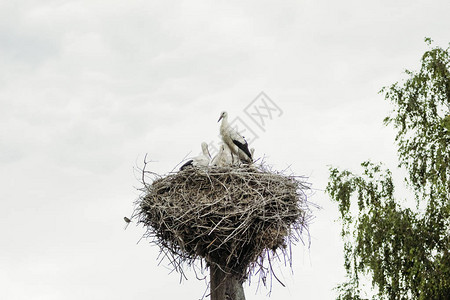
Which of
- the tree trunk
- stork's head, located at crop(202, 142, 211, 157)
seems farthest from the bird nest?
stork's head, located at crop(202, 142, 211, 157)

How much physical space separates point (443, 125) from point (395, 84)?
169 cm

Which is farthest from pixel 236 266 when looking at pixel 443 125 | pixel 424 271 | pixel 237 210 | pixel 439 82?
pixel 439 82

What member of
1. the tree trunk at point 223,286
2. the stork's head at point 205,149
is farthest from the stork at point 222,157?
the tree trunk at point 223,286

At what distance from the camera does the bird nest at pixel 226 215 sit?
301 inches

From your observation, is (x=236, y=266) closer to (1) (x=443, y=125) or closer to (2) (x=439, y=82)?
(1) (x=443, y=125)

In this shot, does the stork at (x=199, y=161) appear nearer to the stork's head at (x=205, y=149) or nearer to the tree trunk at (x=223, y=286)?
the stork's head at (x=205, y=149)

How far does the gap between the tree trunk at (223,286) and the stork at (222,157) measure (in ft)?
5.28

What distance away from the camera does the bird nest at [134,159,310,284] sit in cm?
766

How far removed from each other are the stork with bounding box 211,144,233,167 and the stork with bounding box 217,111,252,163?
6 cm

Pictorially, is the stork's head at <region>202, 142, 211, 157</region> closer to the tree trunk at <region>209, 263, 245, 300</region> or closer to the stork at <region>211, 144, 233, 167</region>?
the stork at <region>211, 144, 233, 167</region>

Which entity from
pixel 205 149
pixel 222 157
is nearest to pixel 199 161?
pixel 222 157

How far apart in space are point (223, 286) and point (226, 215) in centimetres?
78

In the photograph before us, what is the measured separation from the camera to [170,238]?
26.2ft

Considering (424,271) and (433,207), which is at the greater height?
(433,207)
